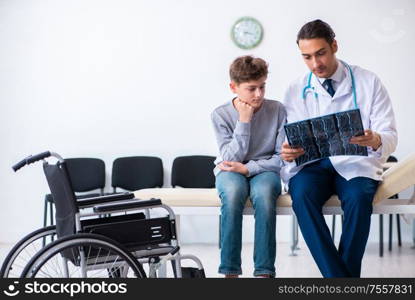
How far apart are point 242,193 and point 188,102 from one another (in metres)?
2.96

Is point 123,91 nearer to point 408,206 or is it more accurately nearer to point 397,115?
point 397,115

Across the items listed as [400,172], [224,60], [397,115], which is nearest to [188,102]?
[224,60]

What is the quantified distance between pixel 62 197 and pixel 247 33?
3.39 metres

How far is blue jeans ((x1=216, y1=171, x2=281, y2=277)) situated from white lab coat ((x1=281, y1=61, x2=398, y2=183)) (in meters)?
0.22

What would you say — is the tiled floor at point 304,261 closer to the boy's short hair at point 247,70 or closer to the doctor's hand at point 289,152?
the doctor's hand at point 289,152

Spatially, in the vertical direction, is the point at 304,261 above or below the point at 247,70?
below

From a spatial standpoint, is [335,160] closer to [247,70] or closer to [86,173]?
[247,70]

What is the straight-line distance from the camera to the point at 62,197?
2.81 meters

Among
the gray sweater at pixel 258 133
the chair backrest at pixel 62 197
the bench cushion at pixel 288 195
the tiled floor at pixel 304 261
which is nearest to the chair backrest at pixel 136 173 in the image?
the tiled floor at pixel 304 261

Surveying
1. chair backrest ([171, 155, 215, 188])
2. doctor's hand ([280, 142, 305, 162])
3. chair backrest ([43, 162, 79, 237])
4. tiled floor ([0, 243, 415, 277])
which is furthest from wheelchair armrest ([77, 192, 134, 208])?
chair backrest ([171, 155, 215, 188])

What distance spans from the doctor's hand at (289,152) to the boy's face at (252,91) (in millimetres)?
270

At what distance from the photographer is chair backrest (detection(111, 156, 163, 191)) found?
5668 mm

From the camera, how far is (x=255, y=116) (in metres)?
3.21

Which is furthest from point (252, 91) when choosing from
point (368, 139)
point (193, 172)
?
point (193, 172)
